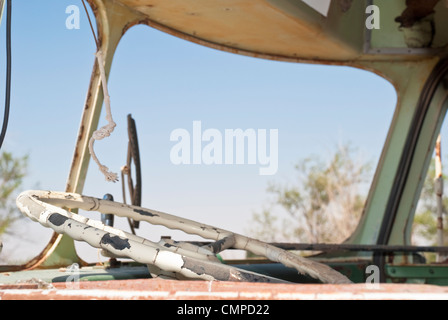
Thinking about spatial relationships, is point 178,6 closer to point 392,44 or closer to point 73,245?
point 73,245

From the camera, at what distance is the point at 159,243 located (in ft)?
5.07

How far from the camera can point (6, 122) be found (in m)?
1.61

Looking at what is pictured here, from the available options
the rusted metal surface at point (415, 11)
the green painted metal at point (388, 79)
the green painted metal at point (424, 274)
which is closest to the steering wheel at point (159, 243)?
the green painted metal at point (388, 79)

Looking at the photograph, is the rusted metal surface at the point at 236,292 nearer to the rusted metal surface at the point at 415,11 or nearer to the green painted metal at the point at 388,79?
the green painted metal at the point at 388,79

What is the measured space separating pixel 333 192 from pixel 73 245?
8.14 m

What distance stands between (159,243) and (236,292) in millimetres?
583

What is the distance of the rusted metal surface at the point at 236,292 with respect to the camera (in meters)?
0.93

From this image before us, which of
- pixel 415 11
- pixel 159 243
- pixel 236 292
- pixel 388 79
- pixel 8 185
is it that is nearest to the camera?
pixel 236 292

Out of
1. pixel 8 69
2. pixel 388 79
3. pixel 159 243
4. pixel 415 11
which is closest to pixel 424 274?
pixel 388 79

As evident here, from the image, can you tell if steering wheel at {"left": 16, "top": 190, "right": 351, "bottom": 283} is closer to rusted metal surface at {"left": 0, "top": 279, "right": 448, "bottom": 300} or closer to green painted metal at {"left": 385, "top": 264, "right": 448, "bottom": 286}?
rusted metal surface at {"left": 0, "top": 279, "right": 448, "bottom": 300}

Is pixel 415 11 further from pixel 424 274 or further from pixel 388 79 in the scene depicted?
pixel 424 274

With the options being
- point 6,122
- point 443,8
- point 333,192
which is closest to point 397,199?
point 443,8

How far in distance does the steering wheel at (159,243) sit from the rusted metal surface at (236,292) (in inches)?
11.1
